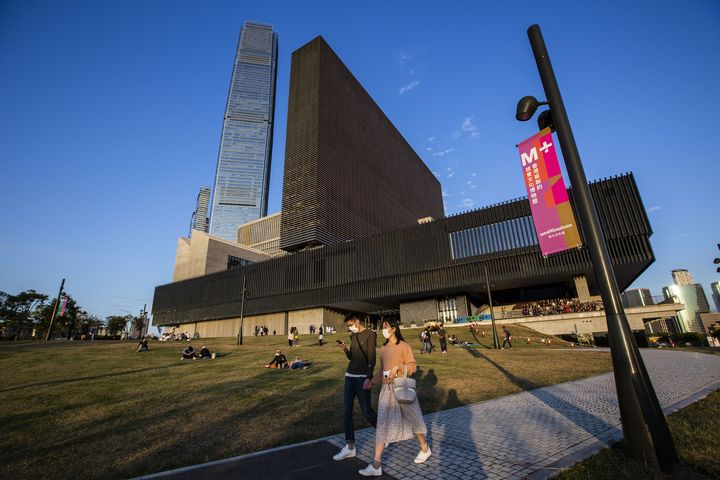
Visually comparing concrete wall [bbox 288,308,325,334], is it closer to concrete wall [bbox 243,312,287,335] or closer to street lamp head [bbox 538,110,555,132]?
concrete wall [bbox 243,312,287,335]

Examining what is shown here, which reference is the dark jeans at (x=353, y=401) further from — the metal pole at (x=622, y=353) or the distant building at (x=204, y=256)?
the distant building at (x=204, y=256)

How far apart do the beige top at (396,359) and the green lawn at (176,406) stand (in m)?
2.27

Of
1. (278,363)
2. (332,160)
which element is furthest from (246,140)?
(278,363)

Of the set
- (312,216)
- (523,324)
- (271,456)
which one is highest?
(312,216)

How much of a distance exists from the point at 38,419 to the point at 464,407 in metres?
9.09

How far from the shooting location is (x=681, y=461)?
374 centimetres

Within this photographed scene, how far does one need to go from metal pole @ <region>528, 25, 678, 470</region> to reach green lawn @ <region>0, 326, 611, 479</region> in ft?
14.2

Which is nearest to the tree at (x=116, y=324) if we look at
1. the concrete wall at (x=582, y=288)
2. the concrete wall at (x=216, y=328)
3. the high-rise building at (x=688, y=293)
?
the concrete wall at (x=216, y=328)

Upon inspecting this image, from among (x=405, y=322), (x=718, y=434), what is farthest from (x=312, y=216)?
(x=718, y=434)

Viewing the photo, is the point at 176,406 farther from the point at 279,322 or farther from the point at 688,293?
the point at 688,293

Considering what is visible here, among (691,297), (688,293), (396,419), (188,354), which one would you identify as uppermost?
(688,293)

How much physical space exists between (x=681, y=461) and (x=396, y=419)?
126 inches

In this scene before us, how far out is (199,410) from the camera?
25.1 ft

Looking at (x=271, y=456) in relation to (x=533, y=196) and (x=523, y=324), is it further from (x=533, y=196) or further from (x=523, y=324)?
(x=523, y=324)
